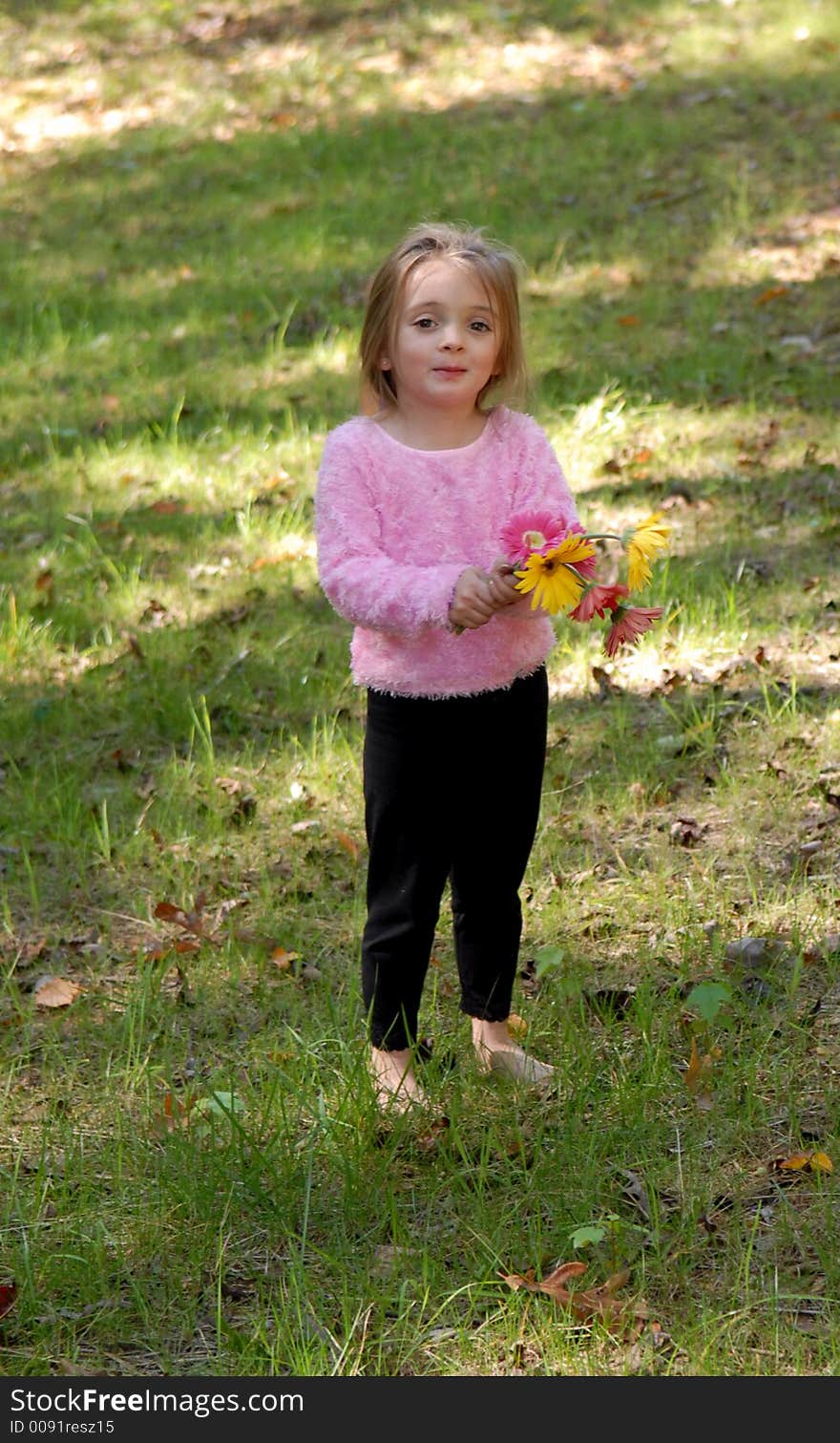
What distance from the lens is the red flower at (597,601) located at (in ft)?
8.43

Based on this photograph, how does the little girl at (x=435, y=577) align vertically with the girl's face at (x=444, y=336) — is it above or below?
below

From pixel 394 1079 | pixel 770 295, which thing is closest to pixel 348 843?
pixel 394 1079

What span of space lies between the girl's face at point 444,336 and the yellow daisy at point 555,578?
429mm

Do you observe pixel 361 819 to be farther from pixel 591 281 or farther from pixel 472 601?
pixel 591 281

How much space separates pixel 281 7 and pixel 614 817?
11386 millimetres

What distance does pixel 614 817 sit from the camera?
4051 mm

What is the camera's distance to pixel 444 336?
9.00 feet

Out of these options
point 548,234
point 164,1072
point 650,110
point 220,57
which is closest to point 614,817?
point 164,1072

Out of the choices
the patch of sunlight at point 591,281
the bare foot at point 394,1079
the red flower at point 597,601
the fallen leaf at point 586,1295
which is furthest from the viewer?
the patch of sunlight at point 591,281

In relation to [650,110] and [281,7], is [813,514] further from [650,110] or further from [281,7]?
[281,7]

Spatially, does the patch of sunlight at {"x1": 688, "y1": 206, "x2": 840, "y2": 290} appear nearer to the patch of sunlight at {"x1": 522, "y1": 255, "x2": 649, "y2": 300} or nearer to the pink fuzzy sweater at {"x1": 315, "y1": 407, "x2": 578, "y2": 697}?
the patch of sunlight at {"x1": 522, "y1": 255, "x2": 649, "y2": 300}

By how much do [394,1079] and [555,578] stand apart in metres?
1.10

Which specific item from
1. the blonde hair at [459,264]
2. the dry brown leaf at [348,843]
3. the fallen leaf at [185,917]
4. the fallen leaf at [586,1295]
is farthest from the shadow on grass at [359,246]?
the fallen leaf at [586,1295]

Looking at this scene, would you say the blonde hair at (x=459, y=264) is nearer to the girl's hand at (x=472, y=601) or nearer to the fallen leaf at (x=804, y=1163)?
the girl's hand at (x=472, y=601)
